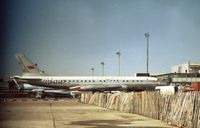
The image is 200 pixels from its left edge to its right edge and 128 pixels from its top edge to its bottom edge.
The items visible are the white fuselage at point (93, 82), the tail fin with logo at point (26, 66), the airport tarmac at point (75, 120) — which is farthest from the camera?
the tail fin with logo at point (26, 66)

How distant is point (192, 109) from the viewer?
1614 cm

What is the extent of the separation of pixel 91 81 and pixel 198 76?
2681 inches

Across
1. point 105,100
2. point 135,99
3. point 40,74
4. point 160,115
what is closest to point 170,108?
point 160,115

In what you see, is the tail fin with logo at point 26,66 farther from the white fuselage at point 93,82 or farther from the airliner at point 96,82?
the white fuselage at point 93,82

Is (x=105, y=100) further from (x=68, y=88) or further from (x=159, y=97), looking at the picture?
(x=68, y=88)

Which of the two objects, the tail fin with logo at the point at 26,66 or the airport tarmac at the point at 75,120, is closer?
the airport tarmac at the point at 75,120

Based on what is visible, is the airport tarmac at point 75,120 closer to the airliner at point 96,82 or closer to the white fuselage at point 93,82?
the airliner at point 96,82

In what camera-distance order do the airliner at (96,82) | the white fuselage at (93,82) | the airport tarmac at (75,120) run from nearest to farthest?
1. the airport tarmac at (75,120)
2. the airliner at (96,82)
3. the white fuselage at (93,82)

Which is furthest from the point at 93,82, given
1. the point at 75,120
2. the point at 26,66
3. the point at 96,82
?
the point at 75,120

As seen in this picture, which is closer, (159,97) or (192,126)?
(192,126)

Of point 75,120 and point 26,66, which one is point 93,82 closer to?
point 26,66

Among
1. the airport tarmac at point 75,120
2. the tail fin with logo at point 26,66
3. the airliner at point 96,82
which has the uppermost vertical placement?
the tail fin with logo at point 26,66

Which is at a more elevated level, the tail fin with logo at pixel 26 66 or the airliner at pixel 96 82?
the tail fin with logo at pixel 26 66

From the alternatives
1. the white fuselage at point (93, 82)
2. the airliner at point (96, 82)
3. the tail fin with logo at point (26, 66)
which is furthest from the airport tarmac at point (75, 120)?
the tail fin with logo at point (26, 66)
